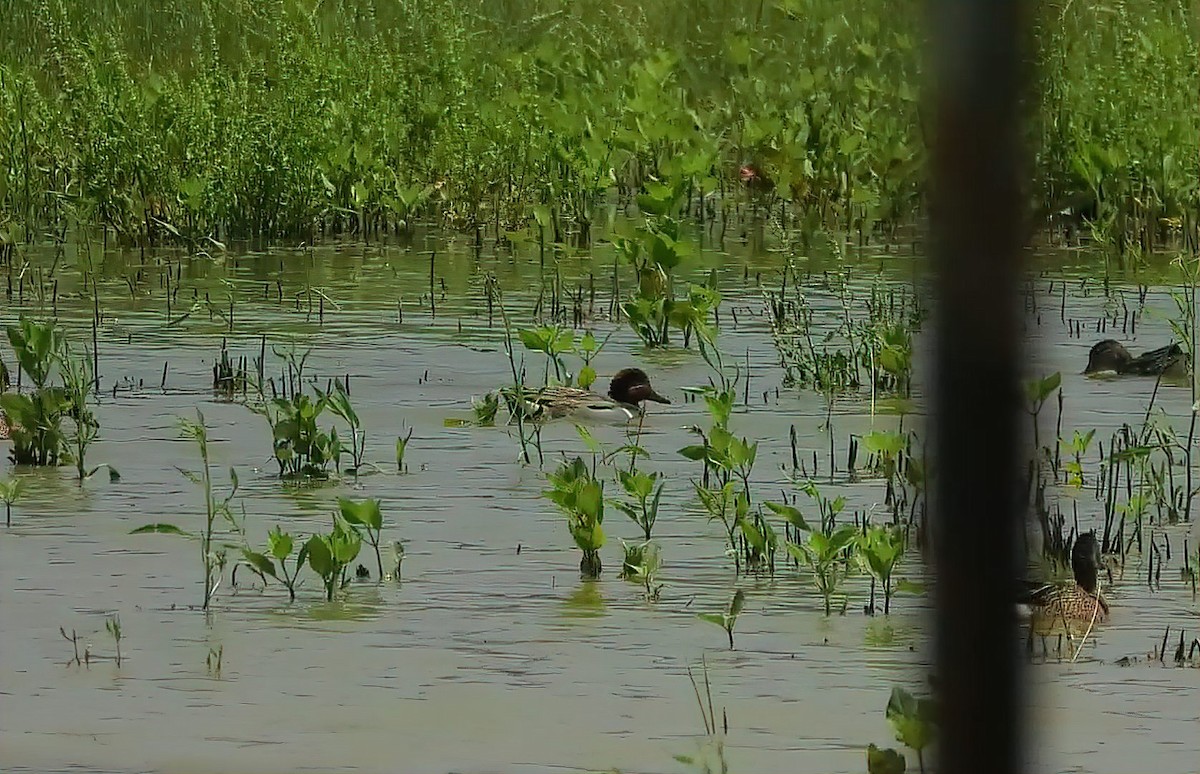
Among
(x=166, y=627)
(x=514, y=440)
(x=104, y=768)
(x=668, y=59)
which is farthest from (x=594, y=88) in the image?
(x=104, y=768)

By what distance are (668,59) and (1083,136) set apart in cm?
227

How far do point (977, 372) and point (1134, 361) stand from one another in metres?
5.81

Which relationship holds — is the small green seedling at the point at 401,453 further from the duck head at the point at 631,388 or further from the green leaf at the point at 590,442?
the duck head at the point at 631,388

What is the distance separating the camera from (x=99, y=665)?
396cm

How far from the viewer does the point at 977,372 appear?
3.13 feet

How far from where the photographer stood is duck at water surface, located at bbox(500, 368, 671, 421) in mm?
6098

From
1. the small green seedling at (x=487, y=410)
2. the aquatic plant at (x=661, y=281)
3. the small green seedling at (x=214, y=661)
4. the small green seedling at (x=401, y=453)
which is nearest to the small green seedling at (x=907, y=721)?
the small green seedling at (x=214, y=661)

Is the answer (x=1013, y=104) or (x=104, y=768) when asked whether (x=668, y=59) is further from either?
(x=1013, y=104)

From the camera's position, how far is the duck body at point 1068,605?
412 cm

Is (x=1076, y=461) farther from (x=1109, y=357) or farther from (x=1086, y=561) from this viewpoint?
(x=1109, y=357)

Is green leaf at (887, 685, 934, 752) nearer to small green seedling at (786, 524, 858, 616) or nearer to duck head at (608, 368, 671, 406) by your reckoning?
small green seedling at (786, 524, 858, 616)

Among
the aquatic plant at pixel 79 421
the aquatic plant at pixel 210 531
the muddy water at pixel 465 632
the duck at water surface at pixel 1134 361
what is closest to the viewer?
the muddy water at pixel 465 632

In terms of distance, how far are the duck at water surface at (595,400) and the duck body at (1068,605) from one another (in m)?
1.96

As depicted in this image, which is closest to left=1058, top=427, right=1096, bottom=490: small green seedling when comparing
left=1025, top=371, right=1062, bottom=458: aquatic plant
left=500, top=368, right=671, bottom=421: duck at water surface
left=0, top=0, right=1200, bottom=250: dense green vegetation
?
left=1025, top=371, right=1062, bottom=458: aquatic plant
